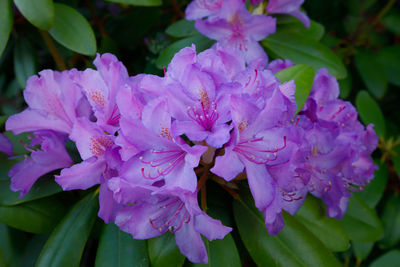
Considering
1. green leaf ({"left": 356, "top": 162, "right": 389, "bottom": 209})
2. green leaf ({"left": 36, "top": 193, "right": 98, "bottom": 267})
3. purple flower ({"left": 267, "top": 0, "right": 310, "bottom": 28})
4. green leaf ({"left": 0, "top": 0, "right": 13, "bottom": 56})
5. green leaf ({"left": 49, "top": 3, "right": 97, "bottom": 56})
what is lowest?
green leaf ({"left": 356, "top": 162, "right": 389, "bottom": 209})

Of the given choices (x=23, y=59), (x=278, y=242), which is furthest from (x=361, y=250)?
(x=23, y=59)

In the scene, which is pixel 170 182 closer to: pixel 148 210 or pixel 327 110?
pixel 148 210

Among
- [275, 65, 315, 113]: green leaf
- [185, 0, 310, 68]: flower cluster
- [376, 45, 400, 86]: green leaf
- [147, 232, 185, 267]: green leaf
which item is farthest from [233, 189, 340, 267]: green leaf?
[376, 45, 400, 86]: green leaf

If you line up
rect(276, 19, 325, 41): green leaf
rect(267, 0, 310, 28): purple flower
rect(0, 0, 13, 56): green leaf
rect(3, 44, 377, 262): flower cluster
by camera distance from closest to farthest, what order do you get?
rect(3, 44, 377, 262): flower cluster < rect(0, 0, 13, 56): green leaf < rect(267, 0, 310, 28): purple flower < rect(276, 19, 325, 41): green leaf

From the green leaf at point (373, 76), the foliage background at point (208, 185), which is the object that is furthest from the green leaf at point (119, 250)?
the green leaf at point (373, 76)

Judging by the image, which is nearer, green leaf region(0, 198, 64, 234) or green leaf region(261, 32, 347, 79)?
green leaf region(0, 198, 64, 234)

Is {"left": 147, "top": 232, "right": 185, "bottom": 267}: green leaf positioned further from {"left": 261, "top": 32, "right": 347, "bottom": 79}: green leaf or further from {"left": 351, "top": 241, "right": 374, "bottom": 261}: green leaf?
{"left": 351, "top": 241, "right": 374, "bottom": 261}: green leaf
